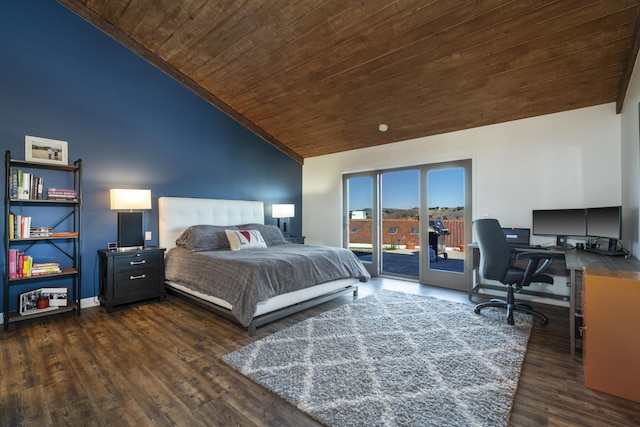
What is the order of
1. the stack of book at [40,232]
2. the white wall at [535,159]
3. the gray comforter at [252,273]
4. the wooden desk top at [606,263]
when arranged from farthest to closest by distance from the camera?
the white wall at [535,159] → the stack of book at [40,232] → the gray comforter at [252,273] → the wooden desk top at [606,263]

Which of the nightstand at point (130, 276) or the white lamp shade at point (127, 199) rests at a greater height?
the white lamp shade at point (127, 199)

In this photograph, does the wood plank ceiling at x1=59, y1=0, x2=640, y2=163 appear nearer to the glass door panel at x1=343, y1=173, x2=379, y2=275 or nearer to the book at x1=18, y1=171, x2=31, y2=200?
the glass door panel at x1=343, y1=173, x2=379, y2=275

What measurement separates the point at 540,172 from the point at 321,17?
3223 mm

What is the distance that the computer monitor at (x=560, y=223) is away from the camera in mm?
3129

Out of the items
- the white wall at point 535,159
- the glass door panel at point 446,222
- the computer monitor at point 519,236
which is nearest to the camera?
the white wall at point 535,159

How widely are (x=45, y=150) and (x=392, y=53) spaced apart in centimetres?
396

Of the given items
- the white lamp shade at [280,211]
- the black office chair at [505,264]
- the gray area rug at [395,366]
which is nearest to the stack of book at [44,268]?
the gray area rug at [395,366]

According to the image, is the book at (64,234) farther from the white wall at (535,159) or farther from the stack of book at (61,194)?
the white wall at (535,159)

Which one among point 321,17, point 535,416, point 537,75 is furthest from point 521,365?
point 321,17

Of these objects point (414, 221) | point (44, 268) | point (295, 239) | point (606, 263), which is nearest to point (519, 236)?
point (606, 263)

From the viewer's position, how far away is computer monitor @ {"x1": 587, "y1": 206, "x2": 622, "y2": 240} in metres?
2.76

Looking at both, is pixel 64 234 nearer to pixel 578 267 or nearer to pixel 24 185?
pixel 24 185

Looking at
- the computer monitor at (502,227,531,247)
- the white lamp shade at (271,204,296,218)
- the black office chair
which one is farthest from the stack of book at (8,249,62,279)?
the computer monitor at (502,227,531,247)

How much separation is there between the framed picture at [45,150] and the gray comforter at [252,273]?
163 centimetres
